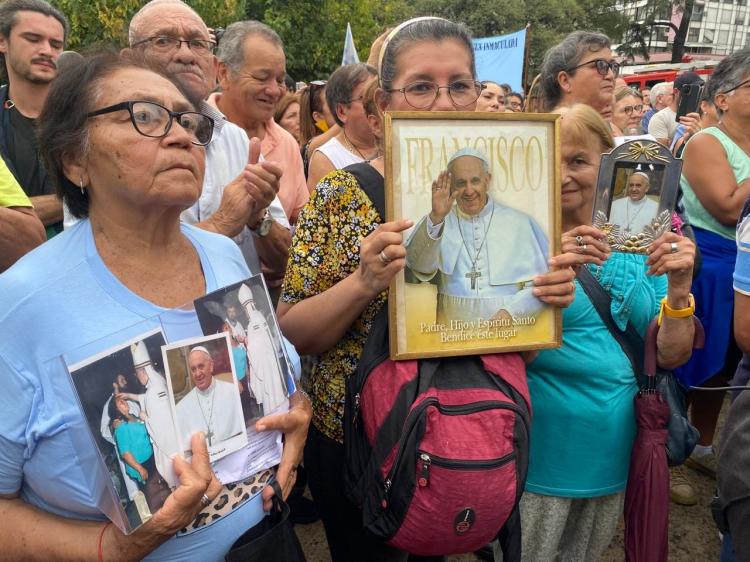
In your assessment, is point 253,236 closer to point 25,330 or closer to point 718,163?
point 25,330

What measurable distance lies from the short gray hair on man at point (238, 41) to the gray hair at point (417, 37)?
156cm

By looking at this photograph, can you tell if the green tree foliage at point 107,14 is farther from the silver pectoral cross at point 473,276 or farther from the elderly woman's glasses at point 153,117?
the silver pectoral cross at point 473,276

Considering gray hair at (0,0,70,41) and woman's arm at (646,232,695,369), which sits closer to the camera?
woman's arm at (646,232,695,369)

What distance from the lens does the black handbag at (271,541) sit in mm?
1349

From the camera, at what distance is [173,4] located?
2562 mm

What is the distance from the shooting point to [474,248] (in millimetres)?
1556

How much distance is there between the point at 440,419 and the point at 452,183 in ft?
2.04

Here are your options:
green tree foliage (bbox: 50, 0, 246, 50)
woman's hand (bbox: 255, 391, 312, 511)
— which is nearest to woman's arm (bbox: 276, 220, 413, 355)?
woman's hand (bbox: 255, 391, 312, 511)

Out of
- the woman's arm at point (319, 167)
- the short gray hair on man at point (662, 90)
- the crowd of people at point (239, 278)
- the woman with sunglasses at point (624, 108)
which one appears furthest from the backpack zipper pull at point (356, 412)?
the short gray hair on man at point (662, 90)

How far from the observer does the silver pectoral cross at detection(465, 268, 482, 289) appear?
5.09ft

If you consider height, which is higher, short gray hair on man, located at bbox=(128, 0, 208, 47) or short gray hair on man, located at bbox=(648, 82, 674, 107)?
short gray hair on man, located at bbox=(128, 0, 208, 47)

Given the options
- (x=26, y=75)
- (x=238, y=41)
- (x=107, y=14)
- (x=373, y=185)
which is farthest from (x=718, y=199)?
(x=107, y=14)

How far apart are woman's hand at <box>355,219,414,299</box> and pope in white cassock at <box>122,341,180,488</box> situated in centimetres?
59

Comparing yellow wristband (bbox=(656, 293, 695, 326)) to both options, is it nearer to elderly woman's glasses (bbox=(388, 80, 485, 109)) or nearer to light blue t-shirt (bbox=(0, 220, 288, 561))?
elderly woman's glasses (bbox=(388, 80, 485, 109))
